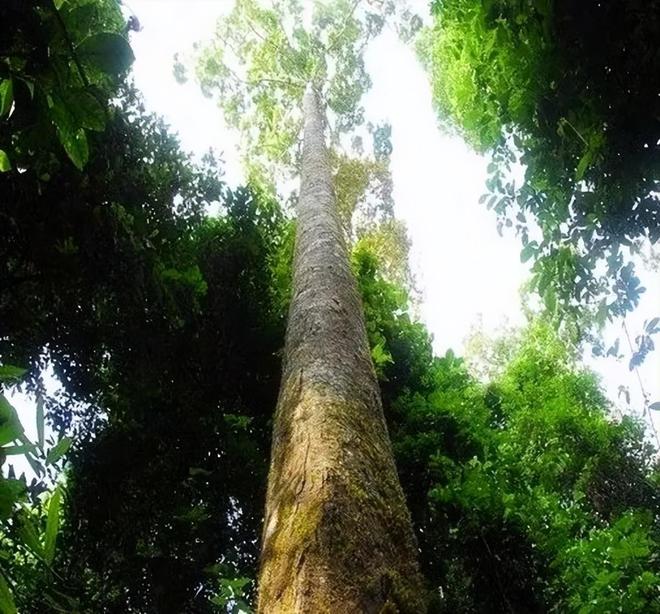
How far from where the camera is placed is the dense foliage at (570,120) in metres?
3.45

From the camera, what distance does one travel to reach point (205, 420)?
6637 mm

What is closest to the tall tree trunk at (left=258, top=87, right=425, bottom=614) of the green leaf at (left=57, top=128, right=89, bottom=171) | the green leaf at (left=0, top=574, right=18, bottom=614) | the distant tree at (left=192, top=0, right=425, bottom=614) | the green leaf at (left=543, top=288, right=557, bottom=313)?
the distant tree at (left=192, top=0, right=425, bottom=614)

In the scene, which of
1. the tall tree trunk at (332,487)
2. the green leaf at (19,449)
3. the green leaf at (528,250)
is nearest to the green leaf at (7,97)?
the green leaf at (19,449)

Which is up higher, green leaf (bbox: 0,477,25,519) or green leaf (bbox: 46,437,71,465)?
green leaf (bbox: 46,437,71,465)

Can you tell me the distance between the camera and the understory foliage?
15.8 feet

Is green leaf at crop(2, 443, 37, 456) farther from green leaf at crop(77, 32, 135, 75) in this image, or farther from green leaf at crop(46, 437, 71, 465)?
green leaf at crop(77, 32, 135, 75)

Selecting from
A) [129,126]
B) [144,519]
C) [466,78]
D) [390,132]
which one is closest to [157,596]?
[144,519]

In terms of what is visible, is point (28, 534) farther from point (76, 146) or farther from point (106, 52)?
point (106, 52)

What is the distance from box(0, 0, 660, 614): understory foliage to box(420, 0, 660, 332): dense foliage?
184 centimetres

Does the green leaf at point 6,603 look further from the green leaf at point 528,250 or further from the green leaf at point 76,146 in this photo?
the green leaf at point 528,250

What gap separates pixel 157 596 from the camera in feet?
19.9

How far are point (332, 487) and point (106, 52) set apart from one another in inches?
68.3

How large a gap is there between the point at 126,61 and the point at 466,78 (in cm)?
380

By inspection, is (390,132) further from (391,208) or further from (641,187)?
(641,187)
